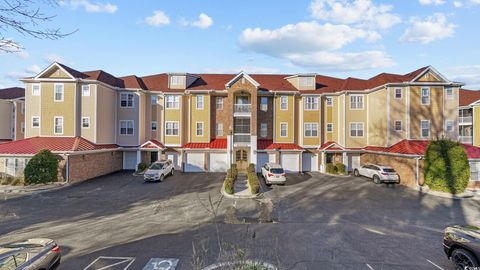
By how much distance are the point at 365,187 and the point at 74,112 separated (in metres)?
27.6

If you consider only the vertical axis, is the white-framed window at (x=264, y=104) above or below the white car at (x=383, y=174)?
above

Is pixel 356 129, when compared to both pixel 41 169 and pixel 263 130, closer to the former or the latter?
pixel 263 130

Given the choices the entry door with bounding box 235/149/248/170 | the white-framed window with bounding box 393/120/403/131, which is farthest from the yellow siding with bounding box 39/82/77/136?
the white-framed window with bounding box 393/120/403/131

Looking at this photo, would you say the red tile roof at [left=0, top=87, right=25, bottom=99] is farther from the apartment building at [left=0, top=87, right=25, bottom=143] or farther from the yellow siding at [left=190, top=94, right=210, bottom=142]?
the yellow siding at [left=190, top=94, right=210, bottom=142]

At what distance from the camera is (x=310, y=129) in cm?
2861

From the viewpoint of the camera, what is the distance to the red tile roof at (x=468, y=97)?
33688mm

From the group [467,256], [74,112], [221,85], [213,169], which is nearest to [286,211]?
[467,256]

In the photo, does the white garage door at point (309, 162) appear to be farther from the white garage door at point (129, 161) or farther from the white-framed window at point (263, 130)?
the white garage door at point (129, 161)

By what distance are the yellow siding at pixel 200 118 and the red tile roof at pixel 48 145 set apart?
9.61 metres

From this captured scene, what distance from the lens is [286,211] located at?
554 inches

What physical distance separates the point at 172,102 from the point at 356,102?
68.5ft

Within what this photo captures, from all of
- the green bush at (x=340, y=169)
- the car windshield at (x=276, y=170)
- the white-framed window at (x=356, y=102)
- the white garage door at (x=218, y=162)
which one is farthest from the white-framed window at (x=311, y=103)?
the white garage door at (x=218, y=162)

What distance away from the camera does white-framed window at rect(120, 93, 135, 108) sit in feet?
91.0

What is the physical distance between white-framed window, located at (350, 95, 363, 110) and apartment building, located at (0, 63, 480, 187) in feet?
0.34
